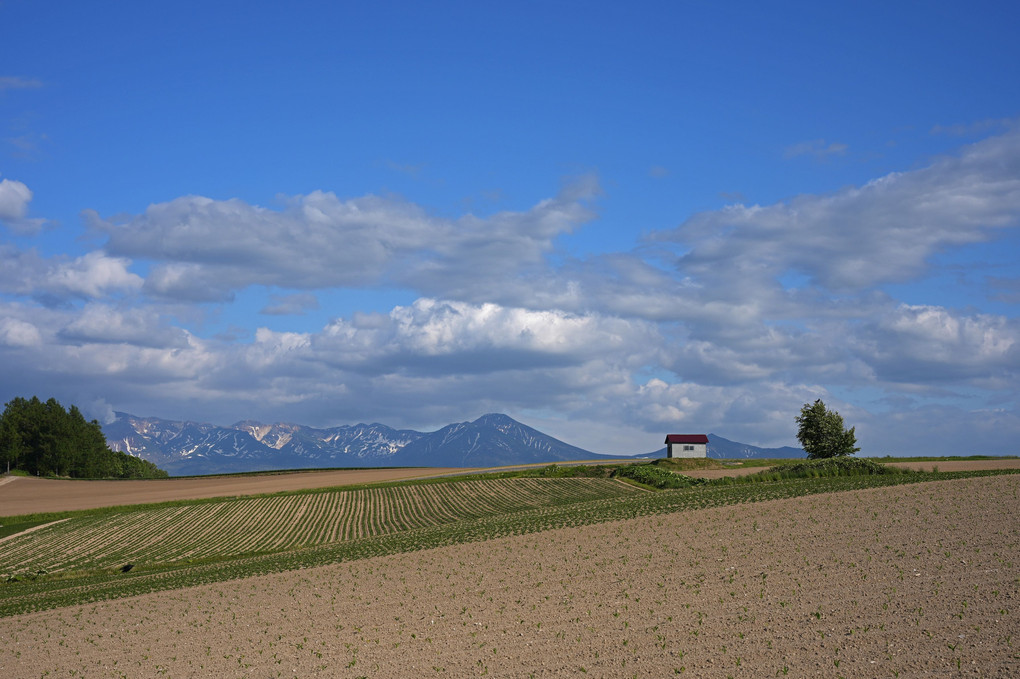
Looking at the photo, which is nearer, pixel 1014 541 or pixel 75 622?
pixel 1014 541

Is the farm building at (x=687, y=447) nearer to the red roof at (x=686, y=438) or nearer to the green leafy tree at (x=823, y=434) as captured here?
the red roof at (x=686, y=438)

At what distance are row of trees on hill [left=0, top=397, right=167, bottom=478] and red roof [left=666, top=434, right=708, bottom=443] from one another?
403ft

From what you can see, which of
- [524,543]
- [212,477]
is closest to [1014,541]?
[524,543]

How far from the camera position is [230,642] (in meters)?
28.7

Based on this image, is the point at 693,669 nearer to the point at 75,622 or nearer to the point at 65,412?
the point at 75,622

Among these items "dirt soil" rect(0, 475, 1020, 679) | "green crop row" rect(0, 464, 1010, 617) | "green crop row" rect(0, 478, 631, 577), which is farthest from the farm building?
"dirt soil" rect(0, 475, 1020, 679)

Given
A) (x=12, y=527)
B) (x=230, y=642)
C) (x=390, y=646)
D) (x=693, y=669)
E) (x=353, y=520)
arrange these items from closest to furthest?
(x=693, y=669) < (x=390, y=646) < (x=230, y=642) < (x=353, y=520) < (x=12, y=527)

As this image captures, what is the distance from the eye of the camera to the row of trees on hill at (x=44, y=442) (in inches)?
6127

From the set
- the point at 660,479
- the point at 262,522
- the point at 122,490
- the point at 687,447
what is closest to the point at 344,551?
the point at 262,522

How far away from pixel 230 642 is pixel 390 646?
689cm

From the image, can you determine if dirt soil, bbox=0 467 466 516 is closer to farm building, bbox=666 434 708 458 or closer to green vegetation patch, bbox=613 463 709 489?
green vegetation patch, bbox=613 463 709 489

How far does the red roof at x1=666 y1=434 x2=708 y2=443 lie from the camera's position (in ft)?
404

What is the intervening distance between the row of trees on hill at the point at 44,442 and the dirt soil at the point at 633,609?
14080cm

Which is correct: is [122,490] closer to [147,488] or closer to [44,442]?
[147,488]
